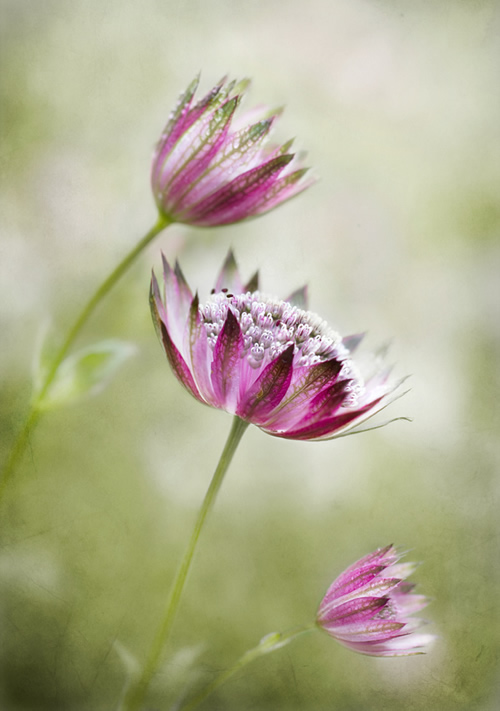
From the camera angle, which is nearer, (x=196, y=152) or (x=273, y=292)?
(x=196, y=152)

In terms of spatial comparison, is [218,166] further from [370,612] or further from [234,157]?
[370,612]

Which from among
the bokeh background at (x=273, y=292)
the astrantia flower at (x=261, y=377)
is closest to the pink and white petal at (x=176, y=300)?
the astrantia flower at (x=261, y=377)

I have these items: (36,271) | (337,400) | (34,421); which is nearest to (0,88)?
(36,271)

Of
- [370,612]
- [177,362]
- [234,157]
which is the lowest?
[370,612]

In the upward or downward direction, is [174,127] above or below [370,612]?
above

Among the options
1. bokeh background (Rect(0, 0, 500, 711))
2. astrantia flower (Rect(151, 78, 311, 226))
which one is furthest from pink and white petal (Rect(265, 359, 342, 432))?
bokeh background (Rect(0, 0, 500, 711))

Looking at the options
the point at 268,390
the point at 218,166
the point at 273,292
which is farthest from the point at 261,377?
the point at 273,292

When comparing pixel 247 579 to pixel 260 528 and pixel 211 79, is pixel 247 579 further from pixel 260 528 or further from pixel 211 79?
pixel 211 79

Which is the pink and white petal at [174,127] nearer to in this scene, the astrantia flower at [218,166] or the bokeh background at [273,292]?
the astrantia flower at [218,166]
